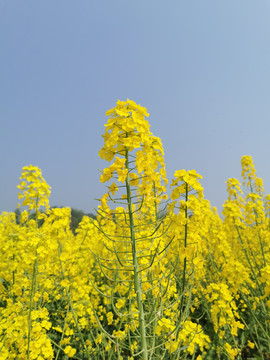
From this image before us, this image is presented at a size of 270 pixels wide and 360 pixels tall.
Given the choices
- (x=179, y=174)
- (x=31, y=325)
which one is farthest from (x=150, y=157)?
(x=31, y=325)

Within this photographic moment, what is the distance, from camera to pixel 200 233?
2332 millimetres

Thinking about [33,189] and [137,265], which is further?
[33,189]

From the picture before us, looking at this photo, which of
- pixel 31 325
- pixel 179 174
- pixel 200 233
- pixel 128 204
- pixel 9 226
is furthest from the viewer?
pixel 9 226

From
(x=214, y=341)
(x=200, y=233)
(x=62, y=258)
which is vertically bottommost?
(x=214, y=341)

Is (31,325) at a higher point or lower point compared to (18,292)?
lower

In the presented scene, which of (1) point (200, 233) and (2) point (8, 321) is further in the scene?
(1) point (200, 233)

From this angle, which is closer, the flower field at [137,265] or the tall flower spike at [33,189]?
the flower field at [137,265]

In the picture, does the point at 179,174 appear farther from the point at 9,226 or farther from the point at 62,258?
the point at 9,226

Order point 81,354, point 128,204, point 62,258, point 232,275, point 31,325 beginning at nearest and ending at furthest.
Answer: point 128,204
point 31,325
point 62,258
point 81,354
point 232,275

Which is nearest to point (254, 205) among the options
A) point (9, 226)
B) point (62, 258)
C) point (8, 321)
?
point (62, 258)

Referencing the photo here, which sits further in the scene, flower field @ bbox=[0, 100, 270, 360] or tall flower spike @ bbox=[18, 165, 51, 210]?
Result: tall flower spike @ bbox=[18, 165, 51, 210]

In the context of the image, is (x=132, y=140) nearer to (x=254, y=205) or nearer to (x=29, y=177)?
(x=29, y=177)

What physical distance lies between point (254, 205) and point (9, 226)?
6.59 meters

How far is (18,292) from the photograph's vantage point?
2623 millimetres
